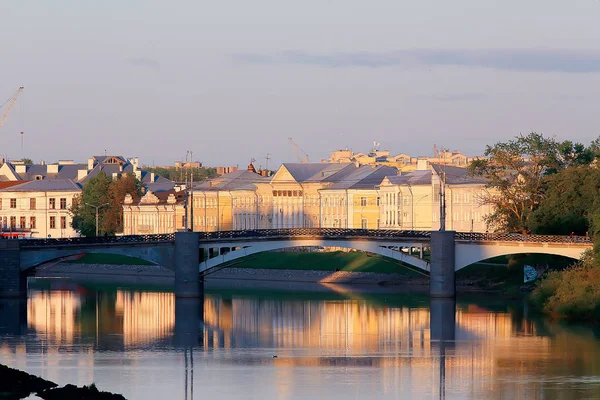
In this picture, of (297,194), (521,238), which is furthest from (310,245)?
(297,194)

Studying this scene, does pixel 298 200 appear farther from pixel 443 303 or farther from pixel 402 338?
pixel 402 338

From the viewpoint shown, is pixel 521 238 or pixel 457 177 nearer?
pixel 521 238

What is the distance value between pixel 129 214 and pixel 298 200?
18.7 meters

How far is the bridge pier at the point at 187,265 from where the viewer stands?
111 metres

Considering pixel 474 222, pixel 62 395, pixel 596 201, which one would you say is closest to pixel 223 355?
pixel 62 395

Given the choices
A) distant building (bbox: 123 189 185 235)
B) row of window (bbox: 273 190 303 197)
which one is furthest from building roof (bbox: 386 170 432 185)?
distant building (bbox: 123 189 185 235)

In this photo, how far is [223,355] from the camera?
76.9m

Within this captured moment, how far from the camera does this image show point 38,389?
203 ft

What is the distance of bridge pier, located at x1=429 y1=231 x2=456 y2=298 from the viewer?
355 ft

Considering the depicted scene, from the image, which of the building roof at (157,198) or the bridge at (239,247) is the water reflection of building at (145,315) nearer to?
the bridge at (239,247)

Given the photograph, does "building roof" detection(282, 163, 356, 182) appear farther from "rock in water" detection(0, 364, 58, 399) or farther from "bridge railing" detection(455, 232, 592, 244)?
"rock in water" detection(0, 364, 58, 399)

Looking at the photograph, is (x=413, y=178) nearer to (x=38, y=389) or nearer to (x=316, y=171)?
(x=316, y=171)

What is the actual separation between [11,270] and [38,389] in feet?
168

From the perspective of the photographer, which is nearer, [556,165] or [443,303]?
[443,303]
